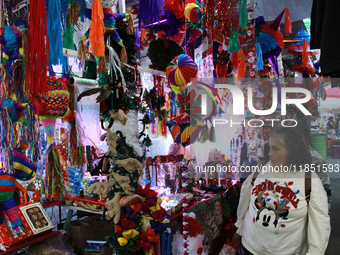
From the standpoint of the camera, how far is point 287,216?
56.1 inches

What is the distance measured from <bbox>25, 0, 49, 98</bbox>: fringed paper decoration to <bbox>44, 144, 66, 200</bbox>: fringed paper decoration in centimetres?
50

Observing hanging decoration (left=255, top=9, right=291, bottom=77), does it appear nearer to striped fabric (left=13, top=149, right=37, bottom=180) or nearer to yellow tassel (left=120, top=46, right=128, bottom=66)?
yellow tassel (left=120, top=46, right=128, bottom=66)

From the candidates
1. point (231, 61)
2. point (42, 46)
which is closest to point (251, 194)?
point (231, 61)

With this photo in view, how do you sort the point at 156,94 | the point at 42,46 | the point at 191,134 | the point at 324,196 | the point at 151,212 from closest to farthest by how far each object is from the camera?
the point at 42,46, the point at 324,196, the point at 151,212, the point at 191,134, the point at 156,94

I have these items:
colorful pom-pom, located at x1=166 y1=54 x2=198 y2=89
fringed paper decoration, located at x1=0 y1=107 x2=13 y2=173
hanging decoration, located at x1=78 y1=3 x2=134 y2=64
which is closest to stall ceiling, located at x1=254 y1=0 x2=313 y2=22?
colorful pom-pom, located at x1=166 y1=54 x2=198 y2=89

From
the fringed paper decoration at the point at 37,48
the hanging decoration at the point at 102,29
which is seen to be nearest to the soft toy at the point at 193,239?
the hanging decoration at the point at 102,29

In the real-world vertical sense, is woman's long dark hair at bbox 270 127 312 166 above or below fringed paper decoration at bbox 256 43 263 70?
below

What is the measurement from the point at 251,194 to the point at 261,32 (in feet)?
4.11

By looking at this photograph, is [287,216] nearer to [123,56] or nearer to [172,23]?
[123,56]

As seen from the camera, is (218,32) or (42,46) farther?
(218,32)

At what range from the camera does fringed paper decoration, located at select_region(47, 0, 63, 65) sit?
1.26 m

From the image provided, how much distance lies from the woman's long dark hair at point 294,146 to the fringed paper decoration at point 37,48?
1.31 meters

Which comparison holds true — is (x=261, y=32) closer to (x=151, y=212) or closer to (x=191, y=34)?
(x=191, y=34)

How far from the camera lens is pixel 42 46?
1.25 m
